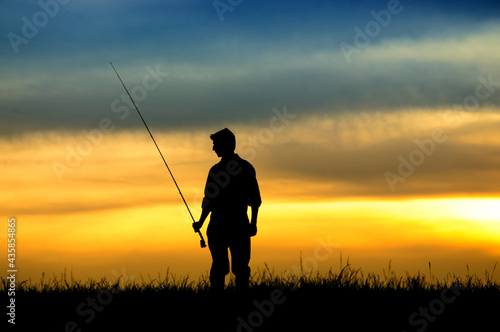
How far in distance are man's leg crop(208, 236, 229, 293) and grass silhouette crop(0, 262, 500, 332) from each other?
200 millimetres

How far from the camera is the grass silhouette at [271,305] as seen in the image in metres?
9.17

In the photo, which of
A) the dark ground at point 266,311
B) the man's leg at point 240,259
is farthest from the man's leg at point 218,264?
the dark ground at point 266,311

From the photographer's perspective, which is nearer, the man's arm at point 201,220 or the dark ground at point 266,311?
the dark ground at point 266,311

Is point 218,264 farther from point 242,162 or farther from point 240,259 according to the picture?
point 242,162

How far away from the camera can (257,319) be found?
923 cm

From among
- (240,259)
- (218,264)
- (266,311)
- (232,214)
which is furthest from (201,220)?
(266,311)

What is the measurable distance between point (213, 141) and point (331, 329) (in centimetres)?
318

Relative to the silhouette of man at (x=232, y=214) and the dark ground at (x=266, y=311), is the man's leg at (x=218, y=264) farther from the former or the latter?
the dark ground at (x=266, y=311)

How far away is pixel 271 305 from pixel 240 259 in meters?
0.85

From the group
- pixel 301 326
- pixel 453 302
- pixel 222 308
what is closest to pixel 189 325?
pixel 222 308

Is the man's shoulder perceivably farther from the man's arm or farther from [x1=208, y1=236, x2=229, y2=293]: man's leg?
[x1=208, y1=236, x2=229, y2=293]: man's leg

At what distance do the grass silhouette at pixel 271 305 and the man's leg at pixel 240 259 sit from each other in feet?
0.66

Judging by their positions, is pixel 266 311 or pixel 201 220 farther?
pixel 201 220

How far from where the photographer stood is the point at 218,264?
10.2 metres
